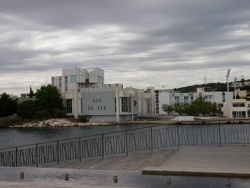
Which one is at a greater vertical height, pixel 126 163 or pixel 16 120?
pixel 126 163

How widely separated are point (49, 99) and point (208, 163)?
107 meters

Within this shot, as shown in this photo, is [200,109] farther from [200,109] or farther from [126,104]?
[126,104]

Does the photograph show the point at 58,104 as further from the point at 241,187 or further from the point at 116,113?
the point at 241,187

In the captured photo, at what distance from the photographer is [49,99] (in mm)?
115750

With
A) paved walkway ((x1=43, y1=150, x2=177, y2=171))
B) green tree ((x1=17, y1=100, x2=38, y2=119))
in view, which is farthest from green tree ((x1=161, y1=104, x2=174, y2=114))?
paved walkway ((x1=43, y1=150, x2=177, y2=171))

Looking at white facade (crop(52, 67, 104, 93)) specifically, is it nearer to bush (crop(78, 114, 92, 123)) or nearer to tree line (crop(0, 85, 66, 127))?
tree line (crop(0, 85, 66, 127))

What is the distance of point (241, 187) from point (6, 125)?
10922 cm

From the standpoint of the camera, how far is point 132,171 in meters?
11.2

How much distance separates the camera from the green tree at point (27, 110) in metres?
114

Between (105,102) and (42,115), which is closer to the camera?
(105,102)

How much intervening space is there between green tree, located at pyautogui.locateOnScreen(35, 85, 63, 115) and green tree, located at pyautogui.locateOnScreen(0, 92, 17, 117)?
35.9ft

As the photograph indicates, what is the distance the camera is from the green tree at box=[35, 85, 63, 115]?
115 meters

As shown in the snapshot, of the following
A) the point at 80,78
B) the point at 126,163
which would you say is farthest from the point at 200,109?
the point at 126,163

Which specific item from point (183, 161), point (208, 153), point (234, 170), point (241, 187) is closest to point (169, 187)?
point (241, 187)
